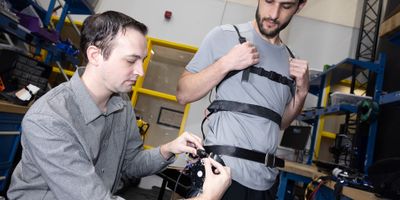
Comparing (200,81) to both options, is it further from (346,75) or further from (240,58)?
(346,75)

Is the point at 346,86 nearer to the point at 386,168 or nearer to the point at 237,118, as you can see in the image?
the point at 386,168

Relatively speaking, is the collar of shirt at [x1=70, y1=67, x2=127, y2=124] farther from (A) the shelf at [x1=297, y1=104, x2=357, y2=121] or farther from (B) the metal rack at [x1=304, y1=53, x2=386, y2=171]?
(A) the shelf at [x1=297, y1=104, x2=357, y2=121]

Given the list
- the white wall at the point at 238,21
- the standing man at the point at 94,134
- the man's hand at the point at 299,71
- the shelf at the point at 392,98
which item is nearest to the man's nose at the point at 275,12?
the man's hand at the point at 299,71

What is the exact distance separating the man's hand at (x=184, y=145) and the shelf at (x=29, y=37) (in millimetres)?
1698

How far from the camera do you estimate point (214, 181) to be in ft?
3.13

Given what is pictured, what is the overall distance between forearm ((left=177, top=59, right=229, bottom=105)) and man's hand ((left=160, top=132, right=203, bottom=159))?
17cm

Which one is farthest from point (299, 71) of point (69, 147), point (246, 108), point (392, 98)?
point (392, 98)

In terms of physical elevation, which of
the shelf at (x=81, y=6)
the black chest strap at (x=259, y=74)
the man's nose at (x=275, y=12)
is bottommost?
the black chest strap at (x=259, y=74)

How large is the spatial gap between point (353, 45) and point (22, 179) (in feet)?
17.9

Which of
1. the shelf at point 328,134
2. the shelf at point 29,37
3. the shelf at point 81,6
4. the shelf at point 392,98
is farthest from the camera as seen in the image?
the shelf at point 328,134

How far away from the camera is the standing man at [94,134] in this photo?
897mm

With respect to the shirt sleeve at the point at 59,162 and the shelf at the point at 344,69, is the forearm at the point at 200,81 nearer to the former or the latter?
the shirt sleeve at the point at 59,162

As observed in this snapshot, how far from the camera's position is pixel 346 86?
18.1 feet

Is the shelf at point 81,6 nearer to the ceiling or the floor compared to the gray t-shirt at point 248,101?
nearer to the ceiling
